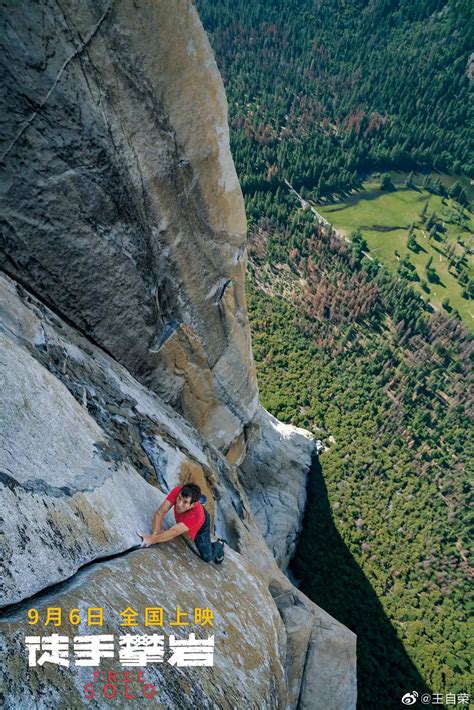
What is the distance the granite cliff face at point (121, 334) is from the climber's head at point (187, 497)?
0.80 m

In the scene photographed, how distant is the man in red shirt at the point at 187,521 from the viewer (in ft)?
27.0

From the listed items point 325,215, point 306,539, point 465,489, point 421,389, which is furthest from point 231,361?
point 325,215

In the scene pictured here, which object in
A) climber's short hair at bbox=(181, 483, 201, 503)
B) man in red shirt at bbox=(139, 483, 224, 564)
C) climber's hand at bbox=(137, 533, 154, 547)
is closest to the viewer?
climber's hand at bbox=(137, 533, 154, 547)

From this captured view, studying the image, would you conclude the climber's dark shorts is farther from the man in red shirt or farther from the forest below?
the forest below

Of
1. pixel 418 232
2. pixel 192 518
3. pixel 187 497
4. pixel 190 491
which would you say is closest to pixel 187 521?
pixel 192 518

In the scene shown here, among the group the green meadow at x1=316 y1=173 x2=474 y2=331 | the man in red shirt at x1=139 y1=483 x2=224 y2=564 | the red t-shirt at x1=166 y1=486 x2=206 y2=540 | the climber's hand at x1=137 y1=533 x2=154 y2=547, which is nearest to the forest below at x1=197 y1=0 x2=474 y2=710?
the green meadow at x1=316 y1=173 x2=474 y2=331

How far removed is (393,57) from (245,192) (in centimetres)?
7372

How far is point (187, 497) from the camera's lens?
8.40m

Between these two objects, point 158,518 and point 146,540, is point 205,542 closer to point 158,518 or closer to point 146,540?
point 158,518

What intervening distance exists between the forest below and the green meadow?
2.02 metres

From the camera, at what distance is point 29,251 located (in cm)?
1040

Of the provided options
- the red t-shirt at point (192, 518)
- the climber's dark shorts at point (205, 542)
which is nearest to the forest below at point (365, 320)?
the climber's dark shorts at point (205, 542)

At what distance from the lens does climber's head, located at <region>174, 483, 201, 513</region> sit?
8.36 m

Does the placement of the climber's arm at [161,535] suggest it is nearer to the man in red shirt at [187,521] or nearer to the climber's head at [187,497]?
the man in red shirt at [187,521]
